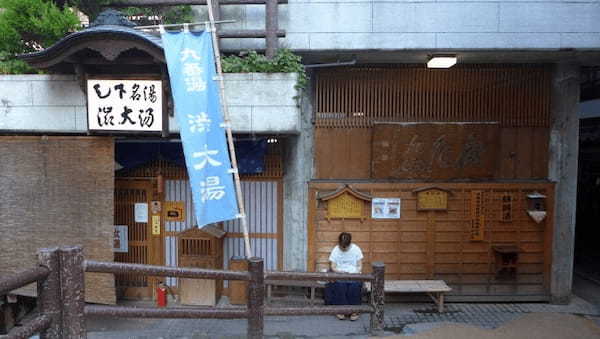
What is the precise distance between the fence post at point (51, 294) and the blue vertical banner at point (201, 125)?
115 inches

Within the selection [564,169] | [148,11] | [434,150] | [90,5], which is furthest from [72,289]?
[564,169]

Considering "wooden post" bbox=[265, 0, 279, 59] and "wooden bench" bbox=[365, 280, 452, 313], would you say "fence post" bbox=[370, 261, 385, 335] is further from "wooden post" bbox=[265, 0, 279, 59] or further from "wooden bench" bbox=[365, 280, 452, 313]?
"wooden post" bbox=[265, 0, 279, 59]

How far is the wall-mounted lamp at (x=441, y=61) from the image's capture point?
8.26 meters

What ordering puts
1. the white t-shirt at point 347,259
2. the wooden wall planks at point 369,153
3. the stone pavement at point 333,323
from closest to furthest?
1. the stone pavement at point 333,323
2. the white t-shirt at point 347,259
3. the wooden wall planks at point 369,153

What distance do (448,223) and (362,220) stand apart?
2003 millimetres

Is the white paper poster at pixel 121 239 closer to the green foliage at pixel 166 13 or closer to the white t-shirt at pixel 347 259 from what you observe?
the green foliage at pixel 166 13

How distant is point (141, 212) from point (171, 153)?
5.39ft

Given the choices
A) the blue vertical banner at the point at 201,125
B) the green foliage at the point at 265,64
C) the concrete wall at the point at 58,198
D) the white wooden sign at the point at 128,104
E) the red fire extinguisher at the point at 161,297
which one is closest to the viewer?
the blue vertical banner at the point at 201,125

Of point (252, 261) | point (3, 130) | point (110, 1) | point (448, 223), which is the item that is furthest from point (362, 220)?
point (3, 130)

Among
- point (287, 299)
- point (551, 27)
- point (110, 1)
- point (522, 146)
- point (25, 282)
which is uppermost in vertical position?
point (110, 1)

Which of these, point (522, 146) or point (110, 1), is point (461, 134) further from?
point (110, 1)

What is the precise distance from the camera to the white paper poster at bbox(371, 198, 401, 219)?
8.88 meters

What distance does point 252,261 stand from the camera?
4598 mm

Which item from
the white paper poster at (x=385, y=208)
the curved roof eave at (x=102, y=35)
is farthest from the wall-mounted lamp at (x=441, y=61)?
the curved roof eave at (x=102, y=35)
